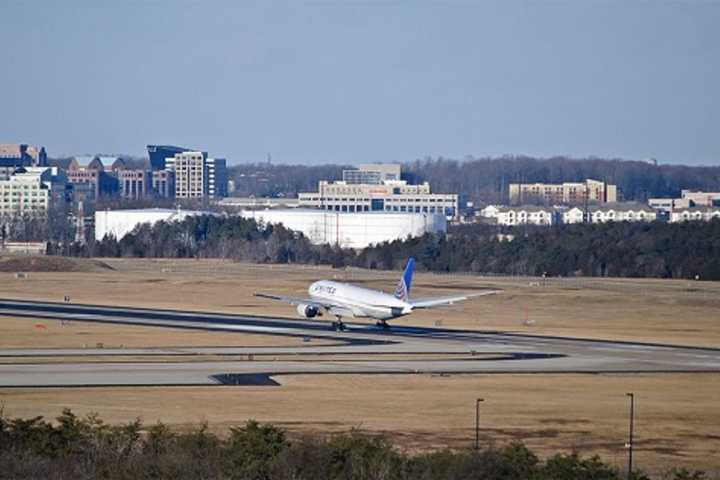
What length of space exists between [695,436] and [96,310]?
5817 cm

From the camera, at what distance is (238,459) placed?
119ft

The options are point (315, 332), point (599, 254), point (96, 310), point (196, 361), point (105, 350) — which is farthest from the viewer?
point (599, 254)

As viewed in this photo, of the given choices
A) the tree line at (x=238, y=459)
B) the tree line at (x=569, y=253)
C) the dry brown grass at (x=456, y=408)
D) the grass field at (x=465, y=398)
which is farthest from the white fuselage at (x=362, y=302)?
the tree line at (x=569, y=253)

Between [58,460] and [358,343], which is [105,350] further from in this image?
[58,460]

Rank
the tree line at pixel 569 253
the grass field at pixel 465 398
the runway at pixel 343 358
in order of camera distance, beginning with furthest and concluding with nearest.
Result: the tree line at pixel 569 253 < the runway at pixel 343 358 < the grass field at pixel 465 398

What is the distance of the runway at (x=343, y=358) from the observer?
2502 inches

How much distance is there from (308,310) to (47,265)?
71.2m

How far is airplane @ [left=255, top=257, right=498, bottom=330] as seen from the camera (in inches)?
3410

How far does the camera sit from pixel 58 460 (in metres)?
36.5

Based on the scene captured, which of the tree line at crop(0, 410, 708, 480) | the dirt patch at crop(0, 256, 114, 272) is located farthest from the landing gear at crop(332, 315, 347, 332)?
the dirt patch at crop(0, 256, 114, 272)

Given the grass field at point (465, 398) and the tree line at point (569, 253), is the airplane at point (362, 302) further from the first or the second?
the tree line at point (569, 253)

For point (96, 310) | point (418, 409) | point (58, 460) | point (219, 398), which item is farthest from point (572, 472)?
point (96, 310)

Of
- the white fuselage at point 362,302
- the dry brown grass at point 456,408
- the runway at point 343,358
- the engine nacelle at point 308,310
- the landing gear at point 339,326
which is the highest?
the white fuselage at point 362,302

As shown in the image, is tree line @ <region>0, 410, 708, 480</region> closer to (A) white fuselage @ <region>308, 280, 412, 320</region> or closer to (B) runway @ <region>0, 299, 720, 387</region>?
(B) runway @ <region>0, 299, 720, 387</region>
